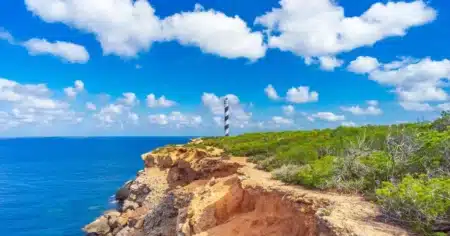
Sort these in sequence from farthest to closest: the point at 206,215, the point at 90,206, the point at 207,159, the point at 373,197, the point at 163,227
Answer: the point at 90,206 < the point at 207,159 < the point at 163,227 < the point at 206,215 < the point at 373,197

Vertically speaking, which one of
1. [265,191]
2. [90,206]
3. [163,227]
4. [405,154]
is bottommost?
[90,206]

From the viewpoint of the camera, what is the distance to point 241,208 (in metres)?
15.2

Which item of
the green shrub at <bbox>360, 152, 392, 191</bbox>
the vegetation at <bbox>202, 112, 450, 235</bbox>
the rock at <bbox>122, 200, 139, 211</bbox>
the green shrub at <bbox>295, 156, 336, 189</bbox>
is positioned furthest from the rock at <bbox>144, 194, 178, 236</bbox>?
the green shrub at <bbox>360, 152, 392, 191</bbox>

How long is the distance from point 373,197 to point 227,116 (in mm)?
39622

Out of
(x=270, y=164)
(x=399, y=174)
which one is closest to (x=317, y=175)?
(x=399, y=174)

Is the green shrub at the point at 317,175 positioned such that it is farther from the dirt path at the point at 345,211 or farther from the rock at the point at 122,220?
the rock at the point at 122,220

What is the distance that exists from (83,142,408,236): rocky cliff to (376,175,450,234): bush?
1.49 ft

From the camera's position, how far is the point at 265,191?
14.2 m

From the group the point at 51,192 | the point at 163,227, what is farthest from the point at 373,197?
the point at 51,192

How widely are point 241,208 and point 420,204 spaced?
7986 mm

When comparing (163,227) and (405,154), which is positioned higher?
(405,154)

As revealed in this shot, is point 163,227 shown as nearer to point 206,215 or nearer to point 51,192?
point 206,215

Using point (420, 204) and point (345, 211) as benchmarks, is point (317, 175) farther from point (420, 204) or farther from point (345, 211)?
point (420, 204)

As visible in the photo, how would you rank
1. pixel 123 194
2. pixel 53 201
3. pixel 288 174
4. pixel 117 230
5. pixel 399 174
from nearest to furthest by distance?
pixel 399 174 < pixel 288 174 < pixel 117 230 < pixel 123 194 < pixel 53 201
